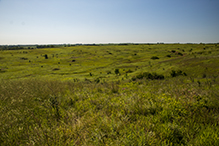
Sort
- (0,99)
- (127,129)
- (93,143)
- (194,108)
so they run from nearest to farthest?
(93,143) < (127,129) < (194,108) < (0,99)

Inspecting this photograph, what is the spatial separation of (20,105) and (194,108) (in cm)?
696

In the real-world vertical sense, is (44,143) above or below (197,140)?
below

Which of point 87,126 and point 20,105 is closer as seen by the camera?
point 87,126

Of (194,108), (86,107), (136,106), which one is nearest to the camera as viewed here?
(194,108)

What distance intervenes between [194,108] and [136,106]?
2036 millimetres

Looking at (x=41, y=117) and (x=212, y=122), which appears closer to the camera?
(x=212, y=122)

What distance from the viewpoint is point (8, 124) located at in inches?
148

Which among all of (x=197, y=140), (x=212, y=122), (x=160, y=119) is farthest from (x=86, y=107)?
(x=212, y=122)

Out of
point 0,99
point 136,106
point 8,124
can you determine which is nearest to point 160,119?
point 136,106

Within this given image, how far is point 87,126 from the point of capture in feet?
12.0

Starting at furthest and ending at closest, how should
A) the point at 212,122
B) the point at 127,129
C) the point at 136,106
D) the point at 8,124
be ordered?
the point at 136,106, the point at 8,124, the point at 212,122, the point at 127,129

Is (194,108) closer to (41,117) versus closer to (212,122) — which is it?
(212,122)

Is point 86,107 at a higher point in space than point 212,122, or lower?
lower

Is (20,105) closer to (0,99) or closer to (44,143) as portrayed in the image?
(0,99)
